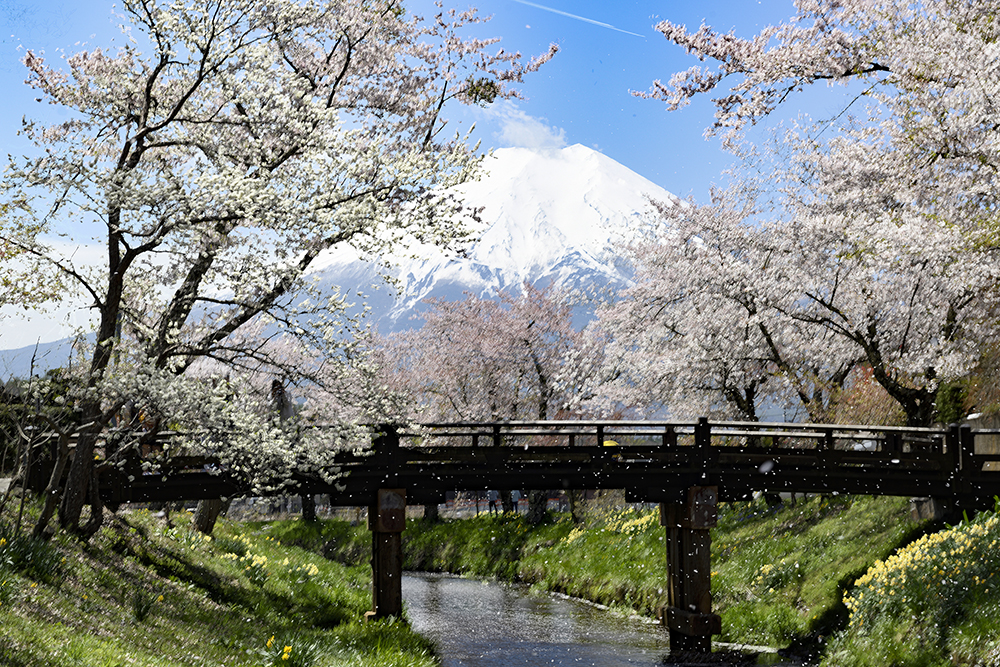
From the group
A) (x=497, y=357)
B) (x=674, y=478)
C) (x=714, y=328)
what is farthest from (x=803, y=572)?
(x=497, y=357)

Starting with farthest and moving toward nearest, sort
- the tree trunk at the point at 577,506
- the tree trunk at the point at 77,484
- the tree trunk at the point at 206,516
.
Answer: the tree trunk at the point at 577,506 → the tree trunk at the point at 206,516 → the tree trunk at the point at 77,484

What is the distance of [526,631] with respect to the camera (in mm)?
20797

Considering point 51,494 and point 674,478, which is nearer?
point 51,494

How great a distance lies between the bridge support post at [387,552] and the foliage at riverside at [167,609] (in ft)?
2.06

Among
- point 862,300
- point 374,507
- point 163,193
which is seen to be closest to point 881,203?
point 862,300

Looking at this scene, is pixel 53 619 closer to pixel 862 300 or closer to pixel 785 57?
pixel 785 57

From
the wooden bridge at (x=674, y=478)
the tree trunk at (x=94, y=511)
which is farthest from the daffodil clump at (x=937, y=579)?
the tree trunk at (x=94, y=511)

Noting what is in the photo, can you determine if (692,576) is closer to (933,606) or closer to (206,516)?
(933,606)

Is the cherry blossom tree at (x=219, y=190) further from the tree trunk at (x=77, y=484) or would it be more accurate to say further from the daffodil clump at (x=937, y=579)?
the daffodil clump at (x=937, y=579)

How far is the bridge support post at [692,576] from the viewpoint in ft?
57.5

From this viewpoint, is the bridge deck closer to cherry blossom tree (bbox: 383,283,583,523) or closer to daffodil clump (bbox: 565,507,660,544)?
daffodil clump (bbox: 565,507,660,544)

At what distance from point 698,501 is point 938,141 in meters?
8.30

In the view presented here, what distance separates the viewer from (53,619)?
369 inches

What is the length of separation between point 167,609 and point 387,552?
6006 mm
